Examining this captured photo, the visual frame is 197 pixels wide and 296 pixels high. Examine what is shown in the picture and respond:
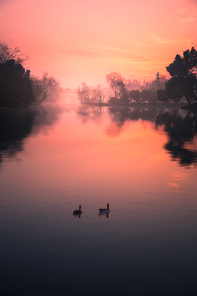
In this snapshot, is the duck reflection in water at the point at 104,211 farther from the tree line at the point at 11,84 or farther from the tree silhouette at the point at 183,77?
the tree silhouette at the point at 183,77

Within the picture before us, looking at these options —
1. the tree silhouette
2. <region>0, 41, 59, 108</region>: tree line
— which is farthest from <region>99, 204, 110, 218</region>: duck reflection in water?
the tree silhouette

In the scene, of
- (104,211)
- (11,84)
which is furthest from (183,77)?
(104,211)

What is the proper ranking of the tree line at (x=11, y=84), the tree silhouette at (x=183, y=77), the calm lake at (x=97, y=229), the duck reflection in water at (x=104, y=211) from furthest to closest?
the tree silhouette at (x=183, y=77) < the tree line at (x=11, y=84) < the duck reflection in water at (x=104, y=211) < the calm lake at (x=97, y=229)

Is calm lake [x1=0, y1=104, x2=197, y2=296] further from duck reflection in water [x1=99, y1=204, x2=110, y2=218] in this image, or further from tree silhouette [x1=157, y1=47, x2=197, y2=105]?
tree silhouette [x1=157, y1=47, x2=197, y2=105]

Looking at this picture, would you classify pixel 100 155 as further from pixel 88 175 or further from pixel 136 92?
pixel 136 92

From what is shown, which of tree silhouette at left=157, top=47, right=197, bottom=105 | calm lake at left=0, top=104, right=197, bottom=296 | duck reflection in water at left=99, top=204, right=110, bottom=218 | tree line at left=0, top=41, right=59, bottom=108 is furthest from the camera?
tree silhouette at left=157, top=47, right=197, bottom=105

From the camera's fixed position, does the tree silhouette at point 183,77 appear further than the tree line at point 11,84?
Yes

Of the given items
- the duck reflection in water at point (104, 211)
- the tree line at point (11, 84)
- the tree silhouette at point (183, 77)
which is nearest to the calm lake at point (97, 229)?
the duck reflection in water at point (104, 211)

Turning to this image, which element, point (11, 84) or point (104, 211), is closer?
point (104, 211)

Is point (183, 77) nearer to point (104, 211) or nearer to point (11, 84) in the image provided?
point (11, 84)

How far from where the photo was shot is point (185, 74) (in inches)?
4926

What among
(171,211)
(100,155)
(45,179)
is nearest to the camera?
(171,211)

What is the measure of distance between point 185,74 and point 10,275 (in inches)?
5060

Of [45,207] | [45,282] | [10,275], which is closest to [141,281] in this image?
[45,282]
